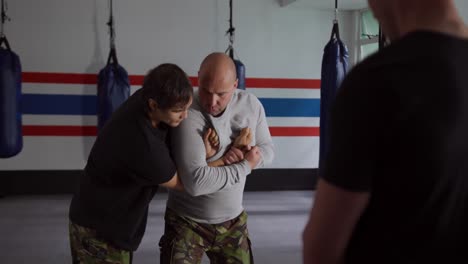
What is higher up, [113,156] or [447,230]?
[447,230]

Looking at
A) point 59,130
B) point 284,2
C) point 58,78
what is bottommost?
point 59,130

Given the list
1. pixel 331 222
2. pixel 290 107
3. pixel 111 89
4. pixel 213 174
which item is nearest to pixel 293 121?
pixel 290 107

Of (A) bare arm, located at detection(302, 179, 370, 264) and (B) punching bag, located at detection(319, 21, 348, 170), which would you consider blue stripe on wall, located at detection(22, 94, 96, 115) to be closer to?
(B) punching bag, located at detection(319, 21, 348, 170)

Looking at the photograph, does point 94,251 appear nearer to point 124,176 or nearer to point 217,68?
point 124,176

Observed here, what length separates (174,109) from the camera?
158 centimetres

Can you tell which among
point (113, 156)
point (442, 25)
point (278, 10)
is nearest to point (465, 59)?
point (442, 25)

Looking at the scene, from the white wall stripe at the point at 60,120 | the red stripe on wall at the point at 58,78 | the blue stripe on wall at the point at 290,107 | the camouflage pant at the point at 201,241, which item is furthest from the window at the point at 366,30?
the camouflage pant at the point at 201,241

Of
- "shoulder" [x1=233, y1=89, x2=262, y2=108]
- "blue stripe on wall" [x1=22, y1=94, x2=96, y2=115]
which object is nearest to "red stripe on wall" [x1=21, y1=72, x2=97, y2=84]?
"blue stripe on wall" [x1=22, y1=94, x2=96, y2=115]

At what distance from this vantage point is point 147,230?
4.16 meters

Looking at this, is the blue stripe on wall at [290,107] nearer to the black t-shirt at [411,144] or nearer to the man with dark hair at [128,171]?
the man with dark hair at [128,171]

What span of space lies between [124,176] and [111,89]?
11.0 ft

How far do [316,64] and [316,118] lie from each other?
685 millimetres

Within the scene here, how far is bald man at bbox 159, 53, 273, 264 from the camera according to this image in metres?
1.75

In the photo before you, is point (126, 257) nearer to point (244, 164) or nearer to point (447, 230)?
point (244, 164)
